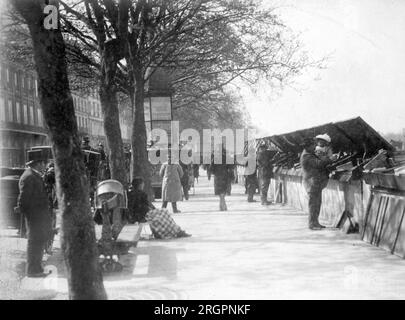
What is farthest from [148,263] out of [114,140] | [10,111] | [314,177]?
[10,111]

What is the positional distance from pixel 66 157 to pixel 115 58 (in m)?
6.15

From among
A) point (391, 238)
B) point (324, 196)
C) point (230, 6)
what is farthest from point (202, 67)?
point (391, 238)

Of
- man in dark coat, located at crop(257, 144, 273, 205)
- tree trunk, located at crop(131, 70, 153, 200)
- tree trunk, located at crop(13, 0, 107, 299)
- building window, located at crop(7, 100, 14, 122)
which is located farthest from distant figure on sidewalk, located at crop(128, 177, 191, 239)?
building window, located at crop(7, 100, 14, 122)

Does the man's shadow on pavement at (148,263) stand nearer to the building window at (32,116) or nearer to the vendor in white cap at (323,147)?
the vendor in white cap at (323,147)

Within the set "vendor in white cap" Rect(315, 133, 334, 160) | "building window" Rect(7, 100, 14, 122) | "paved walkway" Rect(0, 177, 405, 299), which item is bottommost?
"paved walkway" Rect(0, 177, 405, 299)

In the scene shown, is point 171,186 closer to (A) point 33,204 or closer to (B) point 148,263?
(B) point 148,263

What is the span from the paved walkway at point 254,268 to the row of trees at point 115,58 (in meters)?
1.44

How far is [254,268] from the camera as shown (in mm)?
7449

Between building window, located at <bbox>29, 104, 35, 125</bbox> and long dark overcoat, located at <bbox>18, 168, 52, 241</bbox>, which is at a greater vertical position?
building window, located at <bbox>29, 104, 35, 125</bbox>

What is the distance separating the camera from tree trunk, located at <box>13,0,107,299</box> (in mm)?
4824

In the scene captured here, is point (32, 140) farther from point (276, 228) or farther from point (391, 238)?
point (391, 238)

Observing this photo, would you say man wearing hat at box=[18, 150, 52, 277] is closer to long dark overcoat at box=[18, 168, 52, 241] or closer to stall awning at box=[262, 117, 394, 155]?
long dark overcoat at box=[18, 168, 52, 241]

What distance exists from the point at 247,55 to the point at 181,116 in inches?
795

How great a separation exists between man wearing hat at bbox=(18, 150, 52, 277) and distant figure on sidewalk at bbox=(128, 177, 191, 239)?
2.82 metres
